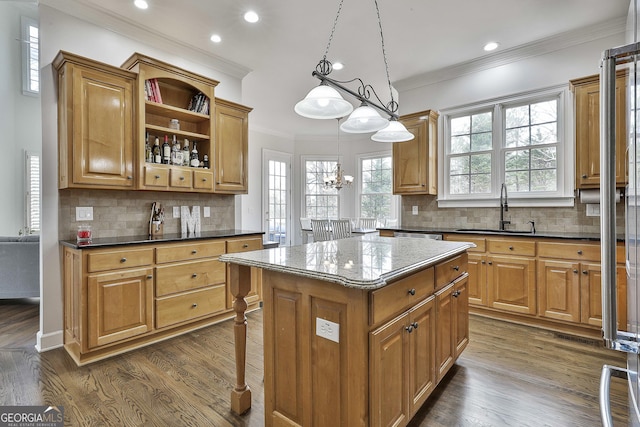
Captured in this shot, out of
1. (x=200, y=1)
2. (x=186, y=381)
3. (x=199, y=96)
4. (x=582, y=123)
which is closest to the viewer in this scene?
(x=186, y=381)

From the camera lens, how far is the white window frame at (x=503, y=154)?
342 cm

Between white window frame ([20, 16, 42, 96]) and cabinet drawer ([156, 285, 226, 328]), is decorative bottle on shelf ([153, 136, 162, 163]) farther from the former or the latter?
white window frame ([20, 16, 42, 96])

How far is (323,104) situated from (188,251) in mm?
1888

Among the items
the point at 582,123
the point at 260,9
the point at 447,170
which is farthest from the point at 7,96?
the point at 582,123

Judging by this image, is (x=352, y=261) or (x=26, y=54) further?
(x=26, y=54)

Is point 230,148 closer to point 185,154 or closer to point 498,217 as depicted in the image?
point 185,154

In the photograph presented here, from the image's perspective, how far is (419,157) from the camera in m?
4.22

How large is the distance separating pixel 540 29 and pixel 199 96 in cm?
367

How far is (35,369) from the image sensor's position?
91.4 inches

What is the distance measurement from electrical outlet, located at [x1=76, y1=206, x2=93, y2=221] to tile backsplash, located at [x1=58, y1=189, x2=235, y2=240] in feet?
0.09

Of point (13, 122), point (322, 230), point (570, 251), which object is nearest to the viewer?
point (570, 251)

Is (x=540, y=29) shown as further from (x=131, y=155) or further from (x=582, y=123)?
(x=131, y=155)

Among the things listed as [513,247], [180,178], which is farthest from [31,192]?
[513,247]

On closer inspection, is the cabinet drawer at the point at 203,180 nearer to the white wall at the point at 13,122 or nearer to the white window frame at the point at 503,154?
the white window frame at the point at 503,154
